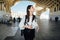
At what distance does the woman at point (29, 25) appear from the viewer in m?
2.52

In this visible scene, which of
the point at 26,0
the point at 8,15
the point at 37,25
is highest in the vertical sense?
the point at 26,0

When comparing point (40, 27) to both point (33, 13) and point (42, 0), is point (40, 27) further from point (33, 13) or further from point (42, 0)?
point (42, 0)

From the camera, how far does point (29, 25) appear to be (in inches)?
99.6

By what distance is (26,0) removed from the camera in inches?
102

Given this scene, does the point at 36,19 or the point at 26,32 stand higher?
the point at 36,19

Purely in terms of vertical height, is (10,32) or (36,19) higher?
(36,19)

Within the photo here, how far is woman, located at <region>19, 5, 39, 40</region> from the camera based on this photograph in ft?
8.25

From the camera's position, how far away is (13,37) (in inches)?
99.9

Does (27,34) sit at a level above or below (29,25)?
below

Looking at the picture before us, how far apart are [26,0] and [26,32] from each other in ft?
1.63

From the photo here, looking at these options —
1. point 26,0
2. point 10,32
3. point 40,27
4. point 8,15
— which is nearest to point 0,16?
point 8,15

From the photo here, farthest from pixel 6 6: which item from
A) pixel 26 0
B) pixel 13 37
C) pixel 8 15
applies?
pixel 13 37

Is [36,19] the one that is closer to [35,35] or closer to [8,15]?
[35,35]

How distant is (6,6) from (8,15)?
0.14 meters
